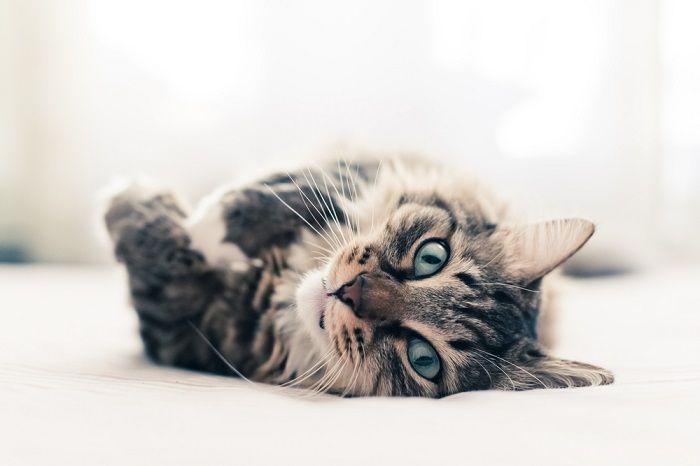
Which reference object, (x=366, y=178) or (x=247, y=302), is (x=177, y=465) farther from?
(x=366, y=178)

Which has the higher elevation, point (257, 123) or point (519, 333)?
point (257, 123)

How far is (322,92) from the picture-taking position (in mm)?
2863

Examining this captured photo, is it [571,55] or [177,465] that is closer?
[177,465]

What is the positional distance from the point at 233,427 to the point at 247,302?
517 millimetres

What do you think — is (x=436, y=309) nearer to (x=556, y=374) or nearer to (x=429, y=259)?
(x=429, y=259)

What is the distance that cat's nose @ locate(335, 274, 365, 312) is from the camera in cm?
99

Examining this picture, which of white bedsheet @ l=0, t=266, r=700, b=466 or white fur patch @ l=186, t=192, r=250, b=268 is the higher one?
white fur patch @ l=186, t=192, r=250, b=268

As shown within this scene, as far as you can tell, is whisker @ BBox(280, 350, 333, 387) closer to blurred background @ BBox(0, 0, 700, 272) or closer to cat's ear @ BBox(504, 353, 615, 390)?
cat's ear @ BBox(504, 353, 615, 390)

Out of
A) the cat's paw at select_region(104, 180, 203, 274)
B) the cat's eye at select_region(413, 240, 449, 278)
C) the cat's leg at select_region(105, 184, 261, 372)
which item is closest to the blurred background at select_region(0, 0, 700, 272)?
the cat's paw at select_region(104, 180, 203, 274)

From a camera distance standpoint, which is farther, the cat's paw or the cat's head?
the cat's paw

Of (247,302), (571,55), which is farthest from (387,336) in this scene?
(571,55)

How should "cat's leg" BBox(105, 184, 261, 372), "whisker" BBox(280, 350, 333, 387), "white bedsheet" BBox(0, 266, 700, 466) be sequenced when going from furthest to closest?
"cat's leg" BBox(105, 184, 261, 372) → "whisker" BBox(280, 350, 333, 387) → "white bedsheet" BBox(0, 266, 700, 466)

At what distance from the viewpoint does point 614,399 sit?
862mm

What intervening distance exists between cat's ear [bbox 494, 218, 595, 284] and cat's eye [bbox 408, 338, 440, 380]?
241mm
